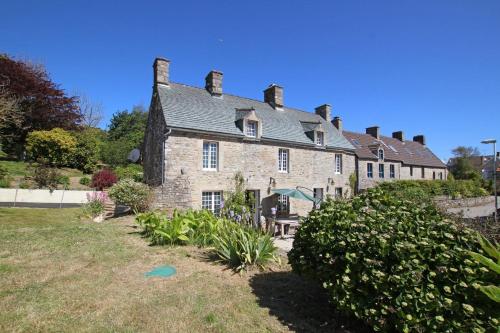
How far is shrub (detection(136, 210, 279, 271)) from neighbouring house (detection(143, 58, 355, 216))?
621cm

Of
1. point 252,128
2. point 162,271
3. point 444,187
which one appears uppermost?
point 252,128

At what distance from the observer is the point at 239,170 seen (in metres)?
16.9

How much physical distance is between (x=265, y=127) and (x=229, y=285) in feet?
48.3

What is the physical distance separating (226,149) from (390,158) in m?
21.9

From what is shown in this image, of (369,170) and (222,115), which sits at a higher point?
(222,115)

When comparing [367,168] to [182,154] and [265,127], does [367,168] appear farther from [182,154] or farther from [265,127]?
[182,154]

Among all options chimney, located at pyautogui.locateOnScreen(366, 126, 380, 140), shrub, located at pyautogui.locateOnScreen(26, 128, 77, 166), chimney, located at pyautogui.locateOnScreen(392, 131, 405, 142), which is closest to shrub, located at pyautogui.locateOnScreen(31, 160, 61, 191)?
shrub, located at pyautogui.locateOnScreen(26, 128, 77, 166)

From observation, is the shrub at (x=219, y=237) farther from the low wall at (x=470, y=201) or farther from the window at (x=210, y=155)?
the low wall at (x=470, y=201)

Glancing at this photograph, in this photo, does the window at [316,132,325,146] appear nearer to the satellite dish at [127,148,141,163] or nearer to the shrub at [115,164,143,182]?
the shrub at [115,164,143,182]

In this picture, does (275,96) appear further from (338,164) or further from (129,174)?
(129,174)

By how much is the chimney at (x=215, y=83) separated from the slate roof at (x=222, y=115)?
416 millimetres

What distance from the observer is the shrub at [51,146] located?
21891 millimetres

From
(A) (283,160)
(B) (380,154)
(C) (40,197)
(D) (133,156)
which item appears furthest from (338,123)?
Result: (C) (40,197)

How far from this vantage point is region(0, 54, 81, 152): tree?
23.4 m
